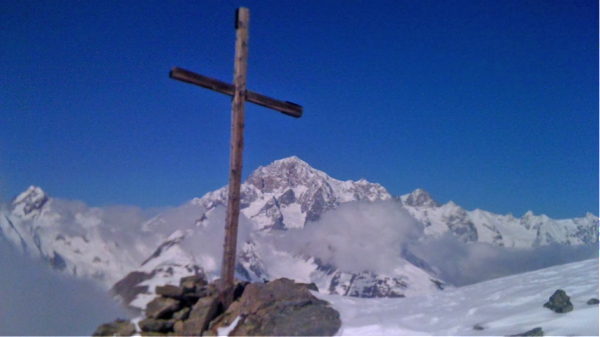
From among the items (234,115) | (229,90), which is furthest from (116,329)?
(229,90)

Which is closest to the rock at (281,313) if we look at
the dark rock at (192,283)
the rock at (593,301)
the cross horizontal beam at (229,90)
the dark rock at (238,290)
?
the dark rock at (238,290)

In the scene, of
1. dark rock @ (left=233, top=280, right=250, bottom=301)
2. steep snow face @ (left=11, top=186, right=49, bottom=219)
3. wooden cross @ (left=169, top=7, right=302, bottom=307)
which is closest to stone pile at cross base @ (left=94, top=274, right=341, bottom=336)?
dark rock @ (left=233, top=280, right=250, bottom=301)

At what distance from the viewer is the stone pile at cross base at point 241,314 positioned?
6.83 metres

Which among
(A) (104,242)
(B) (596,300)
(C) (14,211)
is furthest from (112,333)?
(B) (596,300)

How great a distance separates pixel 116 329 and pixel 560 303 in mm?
7468

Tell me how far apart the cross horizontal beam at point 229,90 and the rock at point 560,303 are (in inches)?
225

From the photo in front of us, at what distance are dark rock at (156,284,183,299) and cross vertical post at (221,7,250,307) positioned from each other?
0.74 meters

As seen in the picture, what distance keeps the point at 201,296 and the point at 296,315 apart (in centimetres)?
196

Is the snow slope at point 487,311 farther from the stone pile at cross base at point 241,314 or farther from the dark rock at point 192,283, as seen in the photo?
the dark rock at point 192,283

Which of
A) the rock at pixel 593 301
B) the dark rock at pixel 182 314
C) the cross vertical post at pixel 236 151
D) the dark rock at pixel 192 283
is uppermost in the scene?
the cross vertical post at pixel 236 151

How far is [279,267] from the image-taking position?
147 m

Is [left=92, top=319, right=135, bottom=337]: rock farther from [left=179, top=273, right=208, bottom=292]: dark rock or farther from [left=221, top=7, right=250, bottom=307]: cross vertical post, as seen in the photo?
[left=221, top=7, right=250, bottom=307]: cross vertical post

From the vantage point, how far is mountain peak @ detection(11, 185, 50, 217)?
1047cm

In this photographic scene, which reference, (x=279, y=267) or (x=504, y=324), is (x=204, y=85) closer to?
(x=504, y=324)
